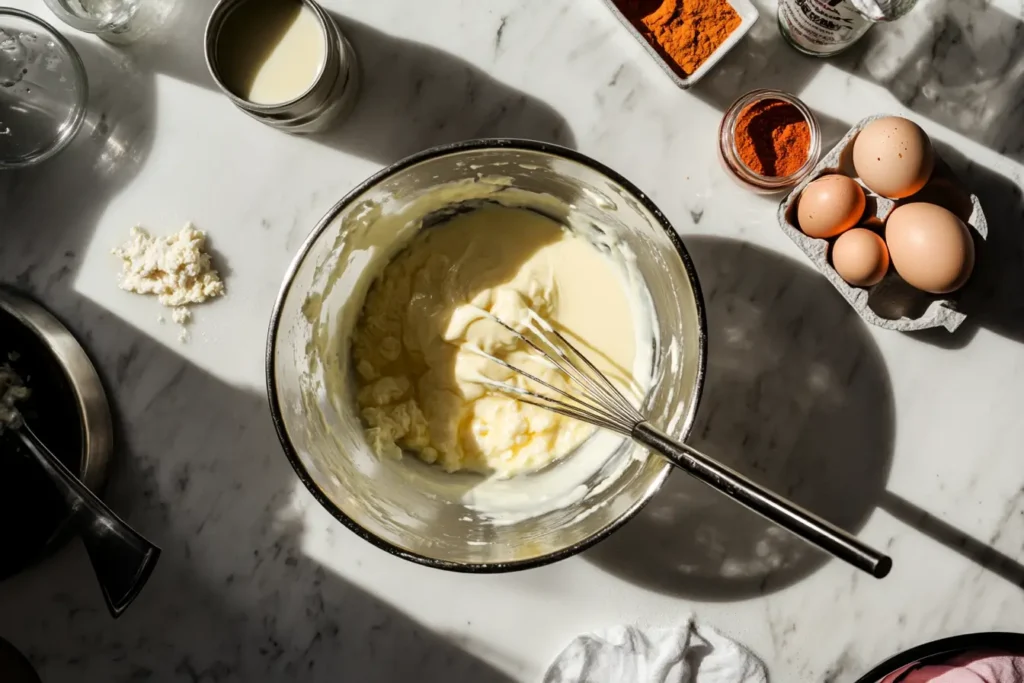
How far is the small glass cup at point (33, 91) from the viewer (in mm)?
928

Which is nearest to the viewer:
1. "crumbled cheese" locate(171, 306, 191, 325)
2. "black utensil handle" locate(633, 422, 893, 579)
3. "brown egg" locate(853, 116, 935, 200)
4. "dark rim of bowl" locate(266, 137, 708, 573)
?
"black utensil handle" locate(633, 422, 893, 579)

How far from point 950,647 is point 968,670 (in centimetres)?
4

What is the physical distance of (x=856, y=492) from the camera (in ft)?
3.00

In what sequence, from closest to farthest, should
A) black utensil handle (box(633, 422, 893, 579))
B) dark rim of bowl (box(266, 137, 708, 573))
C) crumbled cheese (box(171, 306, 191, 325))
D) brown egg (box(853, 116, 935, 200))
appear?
black utensil handle (box(633, 422, 893, 579)), dark rim of bowl (box(266, 137, 708, 573)), brown egg (box(853, 116, 935, 200)), crumbled cheese (box(171, 306, 191, 325))

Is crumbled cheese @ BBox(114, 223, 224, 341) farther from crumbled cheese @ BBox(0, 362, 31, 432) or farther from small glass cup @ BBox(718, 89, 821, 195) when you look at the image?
small glass cup @ BBox(718, 89, 821, 195)

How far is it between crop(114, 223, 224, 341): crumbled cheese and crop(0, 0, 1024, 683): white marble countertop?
2 centimetres

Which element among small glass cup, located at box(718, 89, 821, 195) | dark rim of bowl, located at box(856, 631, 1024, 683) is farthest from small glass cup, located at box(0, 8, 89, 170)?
dark rim of bowl, located at box(856, 631, 1024, 683)

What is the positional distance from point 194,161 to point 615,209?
498 millimetres

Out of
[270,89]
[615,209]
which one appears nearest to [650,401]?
[615,209]

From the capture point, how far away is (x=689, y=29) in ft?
2.87

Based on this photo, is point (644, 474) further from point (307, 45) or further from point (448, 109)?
point (307, 45)

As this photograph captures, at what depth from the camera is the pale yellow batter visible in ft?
2.82

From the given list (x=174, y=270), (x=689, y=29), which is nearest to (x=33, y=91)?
Answer: (x=174, y=270)

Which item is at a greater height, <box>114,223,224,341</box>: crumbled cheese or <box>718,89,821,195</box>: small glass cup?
<box>718,89,821,195</box>: small glass cup
